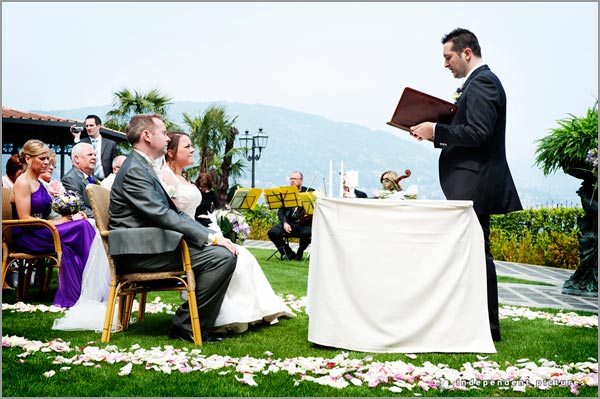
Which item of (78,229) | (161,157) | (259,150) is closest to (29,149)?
(78,229)

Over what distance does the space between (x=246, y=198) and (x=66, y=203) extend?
526 centimetres

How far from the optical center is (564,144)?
881 centimetres

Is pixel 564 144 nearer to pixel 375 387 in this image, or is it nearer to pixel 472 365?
pixel 472 365

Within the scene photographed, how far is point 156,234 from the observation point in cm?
447

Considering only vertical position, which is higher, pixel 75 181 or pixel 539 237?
pixel 75 181

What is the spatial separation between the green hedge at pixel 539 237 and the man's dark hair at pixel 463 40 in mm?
9049

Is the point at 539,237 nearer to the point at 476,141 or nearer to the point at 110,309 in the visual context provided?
the point at 476,141

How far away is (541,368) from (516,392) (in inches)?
19.9

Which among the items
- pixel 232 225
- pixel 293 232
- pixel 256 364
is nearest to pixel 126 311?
pixel 232 225

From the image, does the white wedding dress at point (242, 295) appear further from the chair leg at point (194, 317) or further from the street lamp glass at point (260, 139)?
the street lamp glass at point (260, 139)

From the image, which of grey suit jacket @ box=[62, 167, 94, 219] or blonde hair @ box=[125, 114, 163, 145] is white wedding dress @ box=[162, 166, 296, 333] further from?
grey suit jacket @ box=[62, 167, 94, 219]

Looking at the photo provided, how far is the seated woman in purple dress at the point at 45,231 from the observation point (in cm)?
651

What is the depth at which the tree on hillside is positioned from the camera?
33.8 m

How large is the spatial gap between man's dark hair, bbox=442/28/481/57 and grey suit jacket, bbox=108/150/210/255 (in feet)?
7.72
